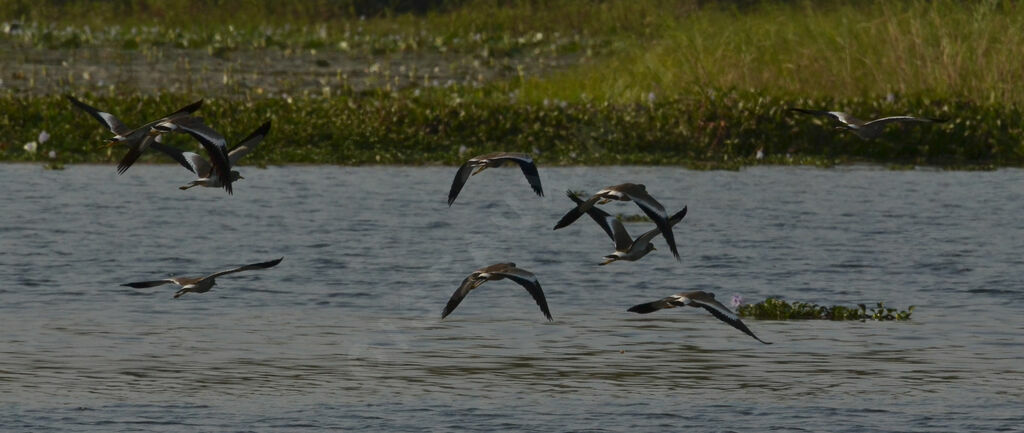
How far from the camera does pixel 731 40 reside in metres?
23.2

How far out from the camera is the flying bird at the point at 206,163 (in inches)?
319

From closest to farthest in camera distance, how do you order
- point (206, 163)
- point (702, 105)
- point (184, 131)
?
1. point (184, 131)
2. point (206, 163)
3. point (702, 105)

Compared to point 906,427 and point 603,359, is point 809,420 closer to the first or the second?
point 906,427

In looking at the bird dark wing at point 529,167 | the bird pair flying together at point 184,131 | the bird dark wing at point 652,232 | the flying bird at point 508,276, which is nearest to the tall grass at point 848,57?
the bird dark wing at point 652,232

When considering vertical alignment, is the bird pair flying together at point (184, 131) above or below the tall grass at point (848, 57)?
below

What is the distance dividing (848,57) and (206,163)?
1392 cm

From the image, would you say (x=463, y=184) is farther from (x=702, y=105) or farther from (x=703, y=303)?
(x=702, y=105)

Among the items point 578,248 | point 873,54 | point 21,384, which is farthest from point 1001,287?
point 873,54

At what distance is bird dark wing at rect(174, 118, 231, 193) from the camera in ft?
25.2

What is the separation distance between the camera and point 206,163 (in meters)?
9.05

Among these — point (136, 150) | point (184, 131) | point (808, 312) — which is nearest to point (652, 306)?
point (184, 131)

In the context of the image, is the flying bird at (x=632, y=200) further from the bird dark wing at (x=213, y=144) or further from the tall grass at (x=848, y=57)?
the tall grass at (x=848, y=57)

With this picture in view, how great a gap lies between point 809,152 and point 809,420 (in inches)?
495

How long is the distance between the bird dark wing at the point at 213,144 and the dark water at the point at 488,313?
101 centimetres
